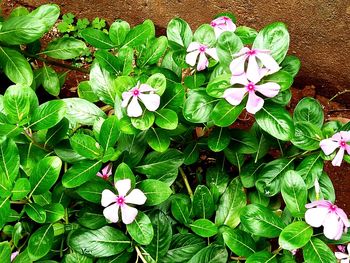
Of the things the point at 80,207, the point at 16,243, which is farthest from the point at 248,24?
the point at 16,243

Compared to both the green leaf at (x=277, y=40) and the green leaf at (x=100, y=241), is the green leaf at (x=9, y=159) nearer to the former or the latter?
the green leaf at (x=100, y=241)

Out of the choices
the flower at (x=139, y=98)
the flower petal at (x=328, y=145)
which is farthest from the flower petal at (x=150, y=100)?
the flower petal at (x=328, y=145)

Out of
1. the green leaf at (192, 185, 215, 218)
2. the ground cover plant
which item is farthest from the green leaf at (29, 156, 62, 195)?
the green leaf at (192, 185, 215, 218)

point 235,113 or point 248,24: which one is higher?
point 235,113

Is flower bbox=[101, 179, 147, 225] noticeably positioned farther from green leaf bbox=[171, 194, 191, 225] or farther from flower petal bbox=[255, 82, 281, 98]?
flower petal bbox=[255, 82, 281, 98]

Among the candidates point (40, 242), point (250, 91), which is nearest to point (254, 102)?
point (250, 91)

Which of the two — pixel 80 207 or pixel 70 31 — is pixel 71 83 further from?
pixel 80 207

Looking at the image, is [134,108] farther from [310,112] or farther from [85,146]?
[310,112]
